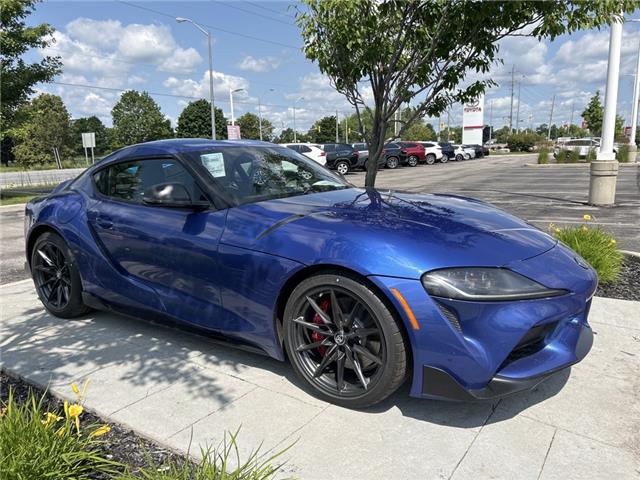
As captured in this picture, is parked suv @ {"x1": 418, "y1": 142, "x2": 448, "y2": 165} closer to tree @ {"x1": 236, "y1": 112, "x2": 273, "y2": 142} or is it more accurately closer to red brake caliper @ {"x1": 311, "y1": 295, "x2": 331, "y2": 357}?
red brake caliper @ {"x1": 311, "y1": 295, "x2": 331, "y2": 357}

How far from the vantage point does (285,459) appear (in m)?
2.34

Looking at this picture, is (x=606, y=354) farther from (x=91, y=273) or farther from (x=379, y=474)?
(x=91, y=273)

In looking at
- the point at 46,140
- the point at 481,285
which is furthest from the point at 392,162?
the point at 46,140

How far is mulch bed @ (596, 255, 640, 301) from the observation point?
4.60 meters

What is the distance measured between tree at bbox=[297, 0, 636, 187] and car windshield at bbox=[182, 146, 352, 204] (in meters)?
1.66

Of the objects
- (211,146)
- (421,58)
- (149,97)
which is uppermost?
(149,97)

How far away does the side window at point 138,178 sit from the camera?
344cm

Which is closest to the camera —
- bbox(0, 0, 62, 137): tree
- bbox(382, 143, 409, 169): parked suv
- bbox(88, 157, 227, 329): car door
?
bbox(88, 157, 227, 329): car door

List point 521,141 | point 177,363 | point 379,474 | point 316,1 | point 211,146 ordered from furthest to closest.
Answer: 1. point 521,141
2. point 316,1
3. point 211,146
4. point 177,363
5. point 379,474

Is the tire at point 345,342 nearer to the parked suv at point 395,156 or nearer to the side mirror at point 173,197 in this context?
the side mirror at point 173,197

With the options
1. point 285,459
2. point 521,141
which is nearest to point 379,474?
point 285,459

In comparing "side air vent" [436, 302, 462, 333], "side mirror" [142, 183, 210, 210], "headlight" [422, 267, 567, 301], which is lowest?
"side air vent" [436, 302, 462, 333]

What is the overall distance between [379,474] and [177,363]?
171 centimetres

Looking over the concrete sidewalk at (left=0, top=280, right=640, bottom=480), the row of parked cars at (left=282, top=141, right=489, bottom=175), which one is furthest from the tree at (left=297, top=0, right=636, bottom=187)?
the row of parked cars at (left=282, top=141, right=489, bottom=175)
